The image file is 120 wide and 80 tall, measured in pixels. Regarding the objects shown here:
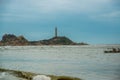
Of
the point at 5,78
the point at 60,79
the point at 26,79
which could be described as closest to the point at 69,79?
the point at 60,79

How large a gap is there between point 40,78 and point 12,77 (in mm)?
9113

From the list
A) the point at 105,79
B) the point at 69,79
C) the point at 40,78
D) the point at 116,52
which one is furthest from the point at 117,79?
the point at 116,52

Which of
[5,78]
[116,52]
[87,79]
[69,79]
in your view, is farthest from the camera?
[116,52]

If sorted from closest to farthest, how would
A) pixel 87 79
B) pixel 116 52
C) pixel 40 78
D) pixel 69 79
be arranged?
pixel 40 78 → pixel 69 79 → pixel 87 79 → pixel 116 52

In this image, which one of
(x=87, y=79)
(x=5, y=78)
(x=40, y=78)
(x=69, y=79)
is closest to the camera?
(x=40, y=78)

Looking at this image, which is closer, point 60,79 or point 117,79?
point 60,79

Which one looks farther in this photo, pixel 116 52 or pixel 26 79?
pixel 116 52

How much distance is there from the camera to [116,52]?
4306 inches

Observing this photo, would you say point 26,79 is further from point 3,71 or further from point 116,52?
point 116,52

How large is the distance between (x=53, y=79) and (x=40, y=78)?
588 centimetres

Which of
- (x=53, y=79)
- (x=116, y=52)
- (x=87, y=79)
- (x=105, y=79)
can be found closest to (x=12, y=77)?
(x=53, y=79)

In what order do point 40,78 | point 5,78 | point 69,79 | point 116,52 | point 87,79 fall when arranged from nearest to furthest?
point 40,78 → point 69,79 → point 5,78 → point 87,79 → point 116,52

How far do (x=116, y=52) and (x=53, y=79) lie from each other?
89279 millimetres

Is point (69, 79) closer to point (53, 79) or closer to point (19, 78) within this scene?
point (53, 79)
